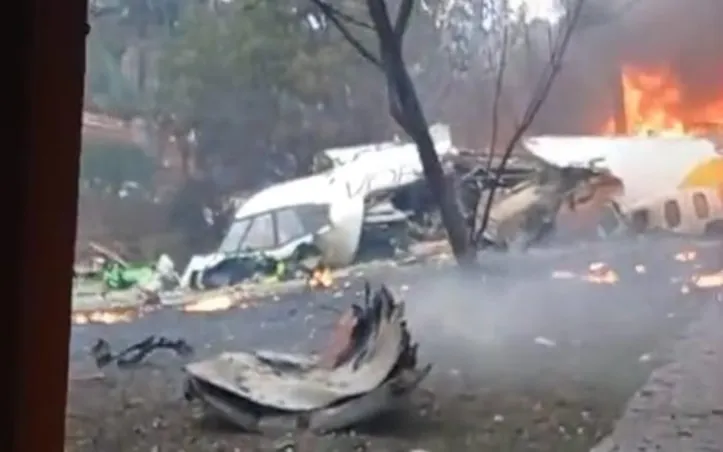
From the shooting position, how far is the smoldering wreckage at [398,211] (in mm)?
887

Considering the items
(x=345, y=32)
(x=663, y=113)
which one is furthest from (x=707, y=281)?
(x=345, y=32)

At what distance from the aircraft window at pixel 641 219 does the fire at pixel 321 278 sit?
25 centimetres

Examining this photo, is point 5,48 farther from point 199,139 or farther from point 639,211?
point 639,211

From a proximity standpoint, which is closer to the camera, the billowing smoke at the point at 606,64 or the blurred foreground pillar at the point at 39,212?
the blurred foreground pillar at the point at 39,212

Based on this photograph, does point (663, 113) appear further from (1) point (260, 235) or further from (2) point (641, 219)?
(1) point (260, 235)

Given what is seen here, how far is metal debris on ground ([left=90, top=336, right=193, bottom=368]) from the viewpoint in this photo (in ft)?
2.89

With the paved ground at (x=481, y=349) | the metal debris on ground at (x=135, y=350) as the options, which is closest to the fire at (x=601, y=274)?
the paved ground at (x=481, y=349)

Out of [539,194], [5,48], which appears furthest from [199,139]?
[539,194]

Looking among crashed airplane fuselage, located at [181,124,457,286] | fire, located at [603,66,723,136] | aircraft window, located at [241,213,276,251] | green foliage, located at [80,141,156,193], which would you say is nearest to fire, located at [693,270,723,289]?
fire, located at [603,66,723,136]

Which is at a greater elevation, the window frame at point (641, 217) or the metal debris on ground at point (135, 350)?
the window frame at point (641, 217)

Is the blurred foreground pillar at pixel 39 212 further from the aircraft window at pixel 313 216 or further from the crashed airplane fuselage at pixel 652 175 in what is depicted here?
the crashed airplane fuselage at pixel 652 175

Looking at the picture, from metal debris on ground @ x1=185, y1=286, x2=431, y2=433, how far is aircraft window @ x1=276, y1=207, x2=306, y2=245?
0.08 meters

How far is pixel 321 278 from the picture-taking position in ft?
2.94

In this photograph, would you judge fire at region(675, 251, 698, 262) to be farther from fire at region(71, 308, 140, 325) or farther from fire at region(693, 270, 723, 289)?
fire at region(71, 308, 140, 325)
